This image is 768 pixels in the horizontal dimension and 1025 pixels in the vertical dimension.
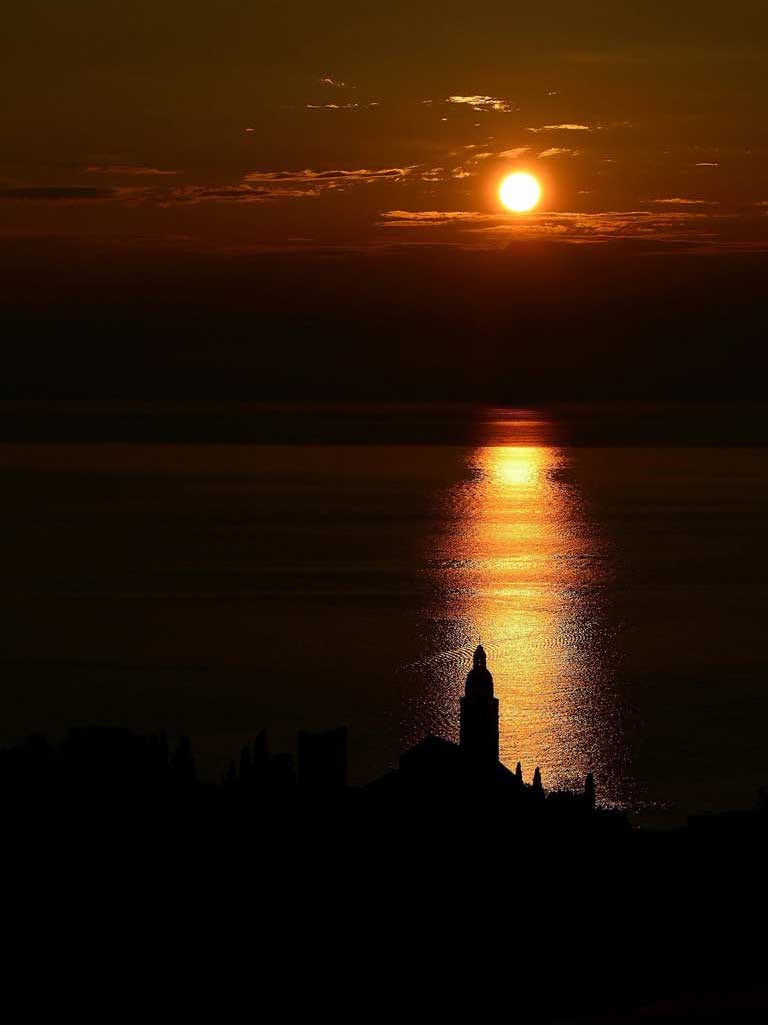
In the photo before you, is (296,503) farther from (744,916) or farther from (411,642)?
(744,916)

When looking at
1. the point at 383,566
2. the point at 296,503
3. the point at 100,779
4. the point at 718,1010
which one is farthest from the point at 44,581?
the point at 718,1010

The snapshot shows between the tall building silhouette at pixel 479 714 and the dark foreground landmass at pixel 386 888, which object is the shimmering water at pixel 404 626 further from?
the dark foreground landmass at pixel 386 888

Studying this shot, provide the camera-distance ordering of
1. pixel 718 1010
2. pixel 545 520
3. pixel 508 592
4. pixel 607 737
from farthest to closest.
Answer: pixel 545 520, pixel 508 592, pixel 607 737, pixel 718 1010

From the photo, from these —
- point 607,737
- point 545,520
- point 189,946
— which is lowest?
point 189,946

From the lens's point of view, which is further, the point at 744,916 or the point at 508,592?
the point at 508,592

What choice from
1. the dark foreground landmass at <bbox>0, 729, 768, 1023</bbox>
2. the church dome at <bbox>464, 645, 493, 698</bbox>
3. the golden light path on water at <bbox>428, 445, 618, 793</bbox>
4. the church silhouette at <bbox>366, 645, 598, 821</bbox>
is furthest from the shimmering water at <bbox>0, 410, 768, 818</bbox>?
the dark foreground landmass at <bbox>0, 729, 768, 1023</bbox>

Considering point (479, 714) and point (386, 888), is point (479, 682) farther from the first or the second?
point (386, 888)

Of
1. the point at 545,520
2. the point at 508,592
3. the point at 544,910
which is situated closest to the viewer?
the point at 544,910

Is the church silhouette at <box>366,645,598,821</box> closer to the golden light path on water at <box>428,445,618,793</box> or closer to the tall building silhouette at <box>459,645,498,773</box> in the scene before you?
the tall building silhouette at <box>459,645,498,773</box>
